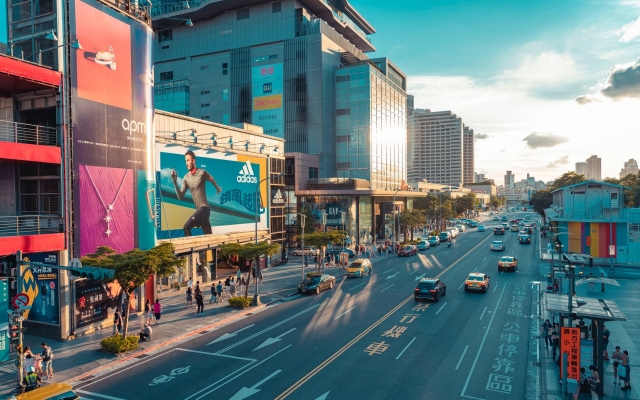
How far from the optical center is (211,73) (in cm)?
9194

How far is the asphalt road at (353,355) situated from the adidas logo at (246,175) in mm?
16078

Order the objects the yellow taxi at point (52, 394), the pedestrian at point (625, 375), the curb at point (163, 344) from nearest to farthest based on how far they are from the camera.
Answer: the yellow taxi at point (52, 394) → the pedestrian at point (625, 375) → the curb at point (163, 344)

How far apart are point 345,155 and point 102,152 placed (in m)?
64.5

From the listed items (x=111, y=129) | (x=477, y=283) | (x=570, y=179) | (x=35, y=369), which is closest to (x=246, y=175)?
(x=111, y=129)

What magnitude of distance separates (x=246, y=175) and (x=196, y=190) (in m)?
8.29

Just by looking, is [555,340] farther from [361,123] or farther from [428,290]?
[361,123]

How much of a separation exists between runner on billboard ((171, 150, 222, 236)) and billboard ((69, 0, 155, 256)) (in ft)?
19.7

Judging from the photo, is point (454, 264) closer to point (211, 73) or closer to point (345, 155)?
point (345, 155)

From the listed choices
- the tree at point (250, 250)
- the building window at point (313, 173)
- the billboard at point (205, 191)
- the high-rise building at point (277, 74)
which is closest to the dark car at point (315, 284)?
the tree at point (250, 250)

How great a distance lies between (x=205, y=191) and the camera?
3984 centimetres

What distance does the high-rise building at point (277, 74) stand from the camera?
8400cm

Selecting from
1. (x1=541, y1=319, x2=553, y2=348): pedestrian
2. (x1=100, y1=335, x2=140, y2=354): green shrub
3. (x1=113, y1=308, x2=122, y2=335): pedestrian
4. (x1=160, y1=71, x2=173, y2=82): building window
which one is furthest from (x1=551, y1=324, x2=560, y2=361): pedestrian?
(x1=160, y1=71, x2=173, y2=82): building window

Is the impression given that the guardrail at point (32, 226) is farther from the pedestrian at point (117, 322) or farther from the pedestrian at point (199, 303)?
the pedestrian at point (199, 303)

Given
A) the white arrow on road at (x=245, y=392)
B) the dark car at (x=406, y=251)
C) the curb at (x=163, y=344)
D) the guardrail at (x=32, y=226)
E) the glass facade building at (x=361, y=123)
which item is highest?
the glass facade building at (x=361, y=123)
